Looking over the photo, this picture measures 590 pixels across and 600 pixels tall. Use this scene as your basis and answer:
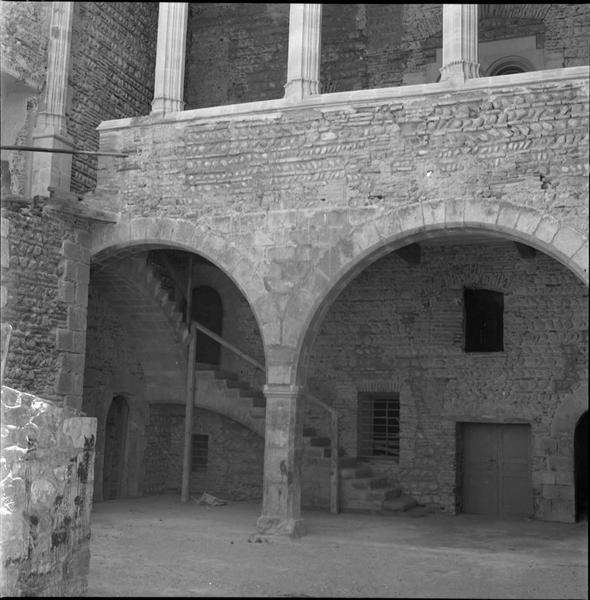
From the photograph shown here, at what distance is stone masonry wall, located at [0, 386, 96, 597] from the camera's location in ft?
16.2

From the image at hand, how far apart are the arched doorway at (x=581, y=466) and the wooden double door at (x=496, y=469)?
726mm

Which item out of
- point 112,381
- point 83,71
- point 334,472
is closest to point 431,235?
point 334,472

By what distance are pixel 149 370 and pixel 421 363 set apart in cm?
460

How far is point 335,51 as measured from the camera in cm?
1580

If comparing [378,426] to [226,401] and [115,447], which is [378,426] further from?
[115,447]

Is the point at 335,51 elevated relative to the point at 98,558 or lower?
elevated

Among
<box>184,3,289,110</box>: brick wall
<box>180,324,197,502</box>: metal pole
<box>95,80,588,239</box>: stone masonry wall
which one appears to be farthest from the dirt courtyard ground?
<box>184,3,289,110</box>: brick wall

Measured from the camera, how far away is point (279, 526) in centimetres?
1057

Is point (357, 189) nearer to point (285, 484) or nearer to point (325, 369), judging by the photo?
point (285, 484)

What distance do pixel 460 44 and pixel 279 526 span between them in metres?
6.41

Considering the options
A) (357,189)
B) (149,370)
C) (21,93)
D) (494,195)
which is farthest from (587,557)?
(21,93)

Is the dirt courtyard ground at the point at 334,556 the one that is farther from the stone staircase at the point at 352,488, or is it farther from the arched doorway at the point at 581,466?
the arched doorway at the point at 581,466

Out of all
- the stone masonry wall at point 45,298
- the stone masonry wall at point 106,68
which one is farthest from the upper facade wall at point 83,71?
the stone masonry wall at point 45,298

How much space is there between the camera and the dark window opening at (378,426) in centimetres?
1468
